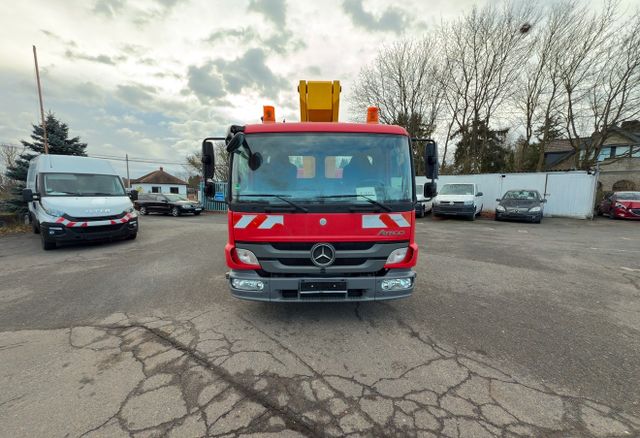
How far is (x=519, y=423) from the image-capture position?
1.94m

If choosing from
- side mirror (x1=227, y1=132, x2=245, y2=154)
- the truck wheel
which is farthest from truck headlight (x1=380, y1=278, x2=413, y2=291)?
the truck wheel

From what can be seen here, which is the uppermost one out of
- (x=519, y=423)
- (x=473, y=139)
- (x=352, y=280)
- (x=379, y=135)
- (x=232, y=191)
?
(x=473, y=139)

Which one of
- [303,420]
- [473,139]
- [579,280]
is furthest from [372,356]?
[473,139]

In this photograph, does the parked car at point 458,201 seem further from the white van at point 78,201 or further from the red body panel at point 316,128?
the white van at point 78,201

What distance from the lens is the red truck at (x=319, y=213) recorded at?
2947 mm

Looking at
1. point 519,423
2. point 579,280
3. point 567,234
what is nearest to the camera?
Result: point 519,423

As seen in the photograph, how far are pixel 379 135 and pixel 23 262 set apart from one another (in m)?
8.42

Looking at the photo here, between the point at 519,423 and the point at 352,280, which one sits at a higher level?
the point at 352,280

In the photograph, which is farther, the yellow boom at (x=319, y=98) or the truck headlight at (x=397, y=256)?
the yellow boom at (x=319, y=98)

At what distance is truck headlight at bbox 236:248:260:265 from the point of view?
3027mm

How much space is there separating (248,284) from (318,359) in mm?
1103

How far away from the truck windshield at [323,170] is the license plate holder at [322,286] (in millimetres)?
891

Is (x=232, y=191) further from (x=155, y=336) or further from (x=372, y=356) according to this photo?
(x=372, y=356)

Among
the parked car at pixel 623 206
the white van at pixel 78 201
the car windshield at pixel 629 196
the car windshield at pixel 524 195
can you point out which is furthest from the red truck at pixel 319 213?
the car windshield at pixel 629 196
